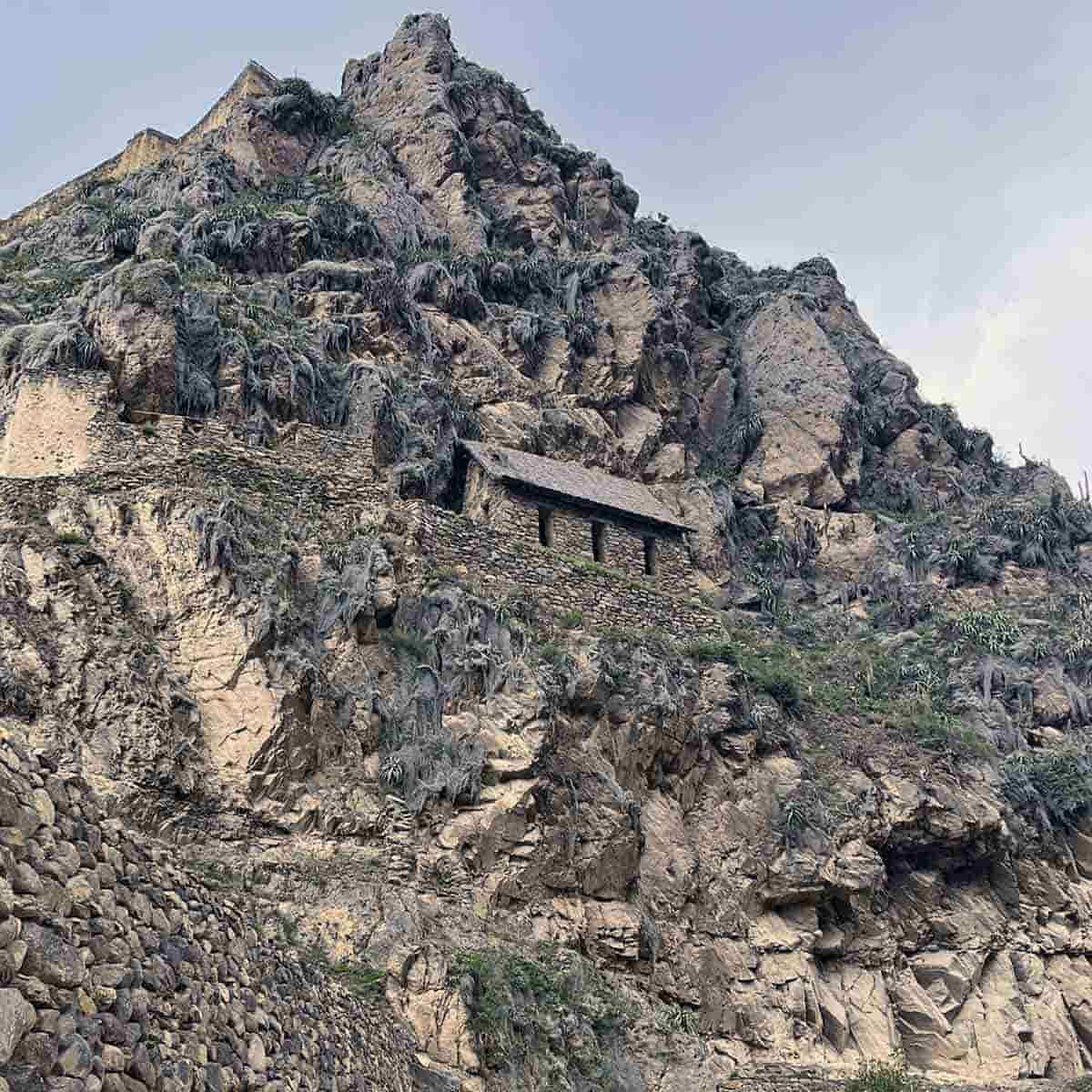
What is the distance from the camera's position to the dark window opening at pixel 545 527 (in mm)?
27141

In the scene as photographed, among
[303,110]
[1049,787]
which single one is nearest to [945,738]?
[1049,787]

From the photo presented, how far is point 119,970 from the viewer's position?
6516mm

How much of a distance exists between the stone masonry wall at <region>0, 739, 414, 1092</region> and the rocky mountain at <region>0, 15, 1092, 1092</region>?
3 cm

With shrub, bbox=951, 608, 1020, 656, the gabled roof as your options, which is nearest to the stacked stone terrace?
the gabled roof

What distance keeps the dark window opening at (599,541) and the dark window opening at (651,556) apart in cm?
131

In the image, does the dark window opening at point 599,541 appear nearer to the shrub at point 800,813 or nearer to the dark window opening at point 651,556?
the dark window opening at point 651,556

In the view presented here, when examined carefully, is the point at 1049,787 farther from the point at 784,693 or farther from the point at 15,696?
the point at 15,696

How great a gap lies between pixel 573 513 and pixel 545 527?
0.87m

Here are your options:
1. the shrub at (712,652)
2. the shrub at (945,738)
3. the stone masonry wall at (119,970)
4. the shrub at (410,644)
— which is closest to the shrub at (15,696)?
the shrub at (410,644)

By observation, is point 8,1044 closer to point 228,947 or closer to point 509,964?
point 228,947

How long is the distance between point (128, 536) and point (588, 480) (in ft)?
41.4

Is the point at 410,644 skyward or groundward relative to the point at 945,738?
skyward

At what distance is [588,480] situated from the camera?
96.3 ft

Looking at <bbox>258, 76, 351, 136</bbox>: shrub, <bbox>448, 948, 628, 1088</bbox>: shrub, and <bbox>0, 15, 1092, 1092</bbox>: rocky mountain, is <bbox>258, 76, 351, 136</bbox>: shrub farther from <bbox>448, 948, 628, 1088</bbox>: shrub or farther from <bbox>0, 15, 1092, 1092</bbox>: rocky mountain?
<bbox>448, 948, 628, 1088</bbox>: shrub
